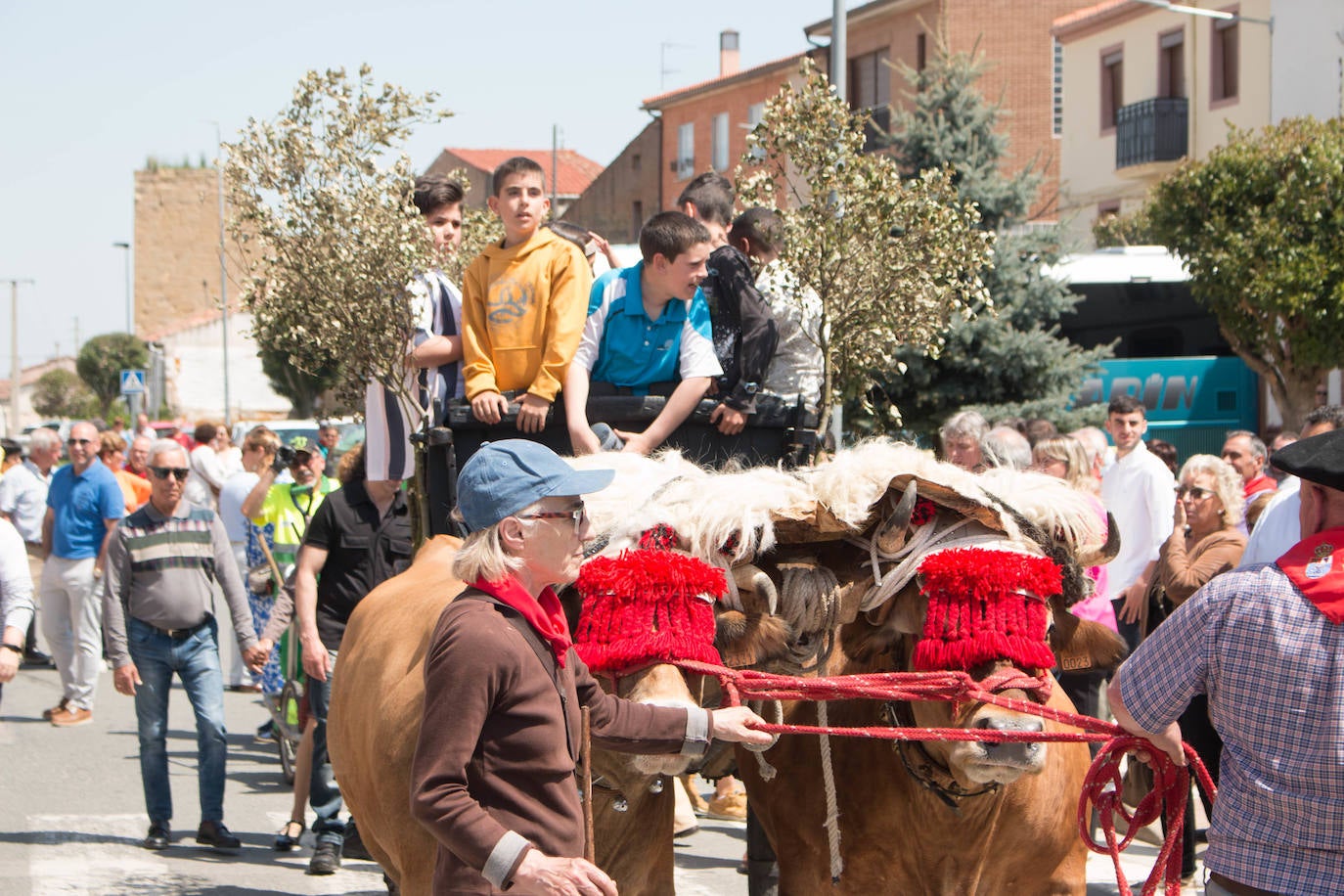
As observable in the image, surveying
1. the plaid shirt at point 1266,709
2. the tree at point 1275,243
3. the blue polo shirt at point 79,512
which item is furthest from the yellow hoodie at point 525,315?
the tree at point 1275,243

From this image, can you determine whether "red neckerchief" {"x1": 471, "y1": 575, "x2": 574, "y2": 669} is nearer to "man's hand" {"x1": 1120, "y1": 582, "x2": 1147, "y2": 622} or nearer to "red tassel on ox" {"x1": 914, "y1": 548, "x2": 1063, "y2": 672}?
"red tassel on ox" {"x1": 914, "y1": 548, "x2": 1063, "y2": 672}

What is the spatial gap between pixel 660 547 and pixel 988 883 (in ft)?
4.68

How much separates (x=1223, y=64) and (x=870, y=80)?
1020 centimetres

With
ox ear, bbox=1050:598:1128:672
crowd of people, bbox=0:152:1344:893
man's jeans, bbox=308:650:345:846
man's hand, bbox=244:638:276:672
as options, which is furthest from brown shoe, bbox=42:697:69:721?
ox ear, bbox=1050:598:1128:672

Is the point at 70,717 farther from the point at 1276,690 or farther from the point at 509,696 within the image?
the point at 1276,690

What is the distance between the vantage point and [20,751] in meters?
11.0

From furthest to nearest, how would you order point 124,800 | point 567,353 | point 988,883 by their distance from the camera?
point 124,800, point 567,353, point 988,883

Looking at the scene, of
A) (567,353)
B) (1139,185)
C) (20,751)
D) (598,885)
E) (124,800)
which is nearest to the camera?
(598,885)

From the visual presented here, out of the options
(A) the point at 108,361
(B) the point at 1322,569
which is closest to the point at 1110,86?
(B) the point at 1322,569

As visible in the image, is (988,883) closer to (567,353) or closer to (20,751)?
(567,353)

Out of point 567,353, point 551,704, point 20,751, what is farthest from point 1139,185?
point 551,704

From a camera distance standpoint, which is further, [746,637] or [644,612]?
[746,637]

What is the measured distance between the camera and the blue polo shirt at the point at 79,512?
12.9 metres

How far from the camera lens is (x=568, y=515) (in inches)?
136
